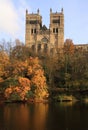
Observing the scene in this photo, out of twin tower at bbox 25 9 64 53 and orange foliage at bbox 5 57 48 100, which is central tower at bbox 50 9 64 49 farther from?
orange foliage at bbox 5 57 48 100

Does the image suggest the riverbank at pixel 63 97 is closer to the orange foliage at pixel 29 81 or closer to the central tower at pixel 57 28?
the orange foliage at pixel 29 81

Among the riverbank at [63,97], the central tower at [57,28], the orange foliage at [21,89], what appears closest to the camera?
the orange foliage at [21,89]

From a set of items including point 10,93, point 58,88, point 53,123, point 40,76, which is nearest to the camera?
point 53,123

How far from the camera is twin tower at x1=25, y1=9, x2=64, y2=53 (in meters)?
112

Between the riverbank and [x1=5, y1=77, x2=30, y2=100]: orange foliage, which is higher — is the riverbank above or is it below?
below

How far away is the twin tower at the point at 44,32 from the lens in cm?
11170

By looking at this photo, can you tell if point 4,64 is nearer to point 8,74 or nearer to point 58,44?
point 8,74

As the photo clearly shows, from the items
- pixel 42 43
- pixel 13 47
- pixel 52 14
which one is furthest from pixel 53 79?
pixel 52 14

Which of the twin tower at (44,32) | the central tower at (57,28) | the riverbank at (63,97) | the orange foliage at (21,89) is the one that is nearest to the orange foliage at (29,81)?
the orange foliage at (21,89)

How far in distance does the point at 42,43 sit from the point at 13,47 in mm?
49947

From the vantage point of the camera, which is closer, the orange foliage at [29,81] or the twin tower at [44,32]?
the orange foliage at [29,81]

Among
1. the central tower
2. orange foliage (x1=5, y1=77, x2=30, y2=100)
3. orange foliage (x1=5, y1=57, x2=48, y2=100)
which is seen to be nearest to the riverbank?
orange foliage (x1=5, y1=57, x2=48, y2=100)

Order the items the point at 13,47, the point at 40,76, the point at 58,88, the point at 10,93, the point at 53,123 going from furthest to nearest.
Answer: the point at 13,47 < the point at 58,88 < the point at 40,76 < the point at 10,93 < the point at 53,123

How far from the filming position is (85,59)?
55188 mm
